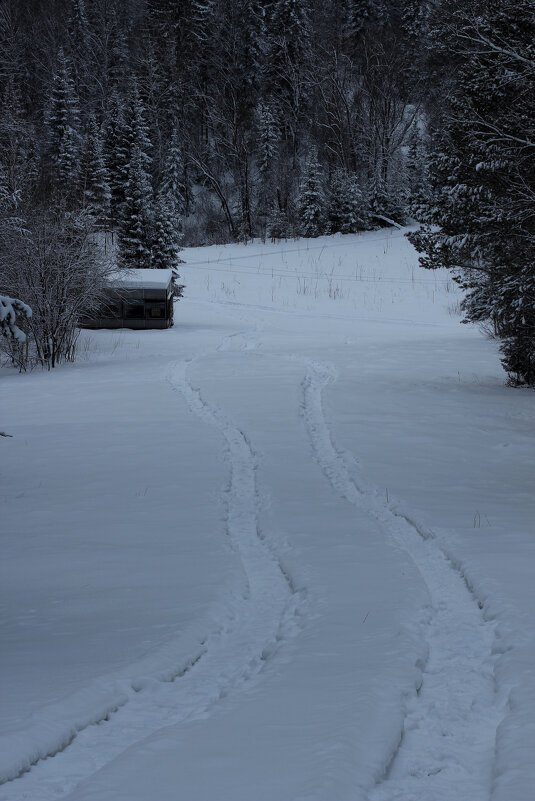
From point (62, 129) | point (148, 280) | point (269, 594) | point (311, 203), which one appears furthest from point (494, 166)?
point (62, 129)

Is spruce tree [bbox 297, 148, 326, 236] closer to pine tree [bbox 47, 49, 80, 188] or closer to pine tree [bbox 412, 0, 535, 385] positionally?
pine tree [bbox 47, 49, 80, 188]

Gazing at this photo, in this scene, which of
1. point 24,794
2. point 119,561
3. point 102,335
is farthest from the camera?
point 102,335

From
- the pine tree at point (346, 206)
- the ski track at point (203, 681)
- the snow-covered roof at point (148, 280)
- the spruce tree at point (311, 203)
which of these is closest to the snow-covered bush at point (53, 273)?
the snow-covered roof at point (148, 280)

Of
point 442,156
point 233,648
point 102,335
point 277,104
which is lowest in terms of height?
point 233,648

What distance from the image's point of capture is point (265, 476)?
938 cm

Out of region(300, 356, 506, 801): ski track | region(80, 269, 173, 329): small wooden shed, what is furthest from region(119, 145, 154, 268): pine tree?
region(300, 356, 506, 801): ski track

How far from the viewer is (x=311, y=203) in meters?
47.8

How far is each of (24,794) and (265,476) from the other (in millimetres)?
6450

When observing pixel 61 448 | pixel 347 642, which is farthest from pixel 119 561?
pixel 61 448

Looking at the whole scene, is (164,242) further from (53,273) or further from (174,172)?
(174,172)

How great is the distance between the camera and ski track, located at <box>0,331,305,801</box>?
326 centimetres

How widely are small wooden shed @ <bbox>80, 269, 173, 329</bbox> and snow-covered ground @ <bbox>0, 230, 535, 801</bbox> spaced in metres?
12.4

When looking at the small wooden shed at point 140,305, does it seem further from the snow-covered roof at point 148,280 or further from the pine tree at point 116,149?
the pine tree at point 116,149

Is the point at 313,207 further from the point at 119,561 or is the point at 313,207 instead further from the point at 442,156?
the point at 119,561
